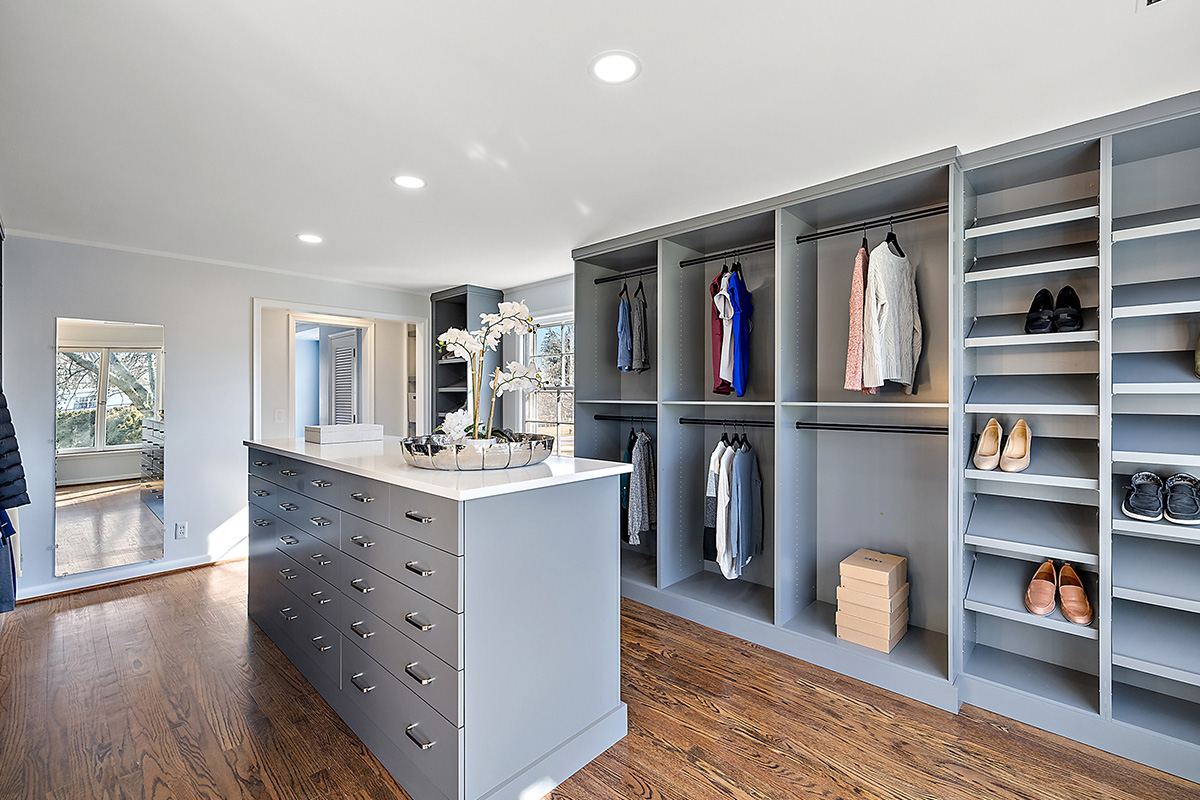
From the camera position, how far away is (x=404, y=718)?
1.81m

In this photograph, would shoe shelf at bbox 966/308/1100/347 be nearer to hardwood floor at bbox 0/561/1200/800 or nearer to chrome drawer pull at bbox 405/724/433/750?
hardwood floor at bbox 0/561/1200/800

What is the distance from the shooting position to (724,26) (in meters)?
1.58

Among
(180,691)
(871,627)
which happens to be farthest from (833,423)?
(180,691)

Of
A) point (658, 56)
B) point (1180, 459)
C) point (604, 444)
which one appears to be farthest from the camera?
point (604, 444)

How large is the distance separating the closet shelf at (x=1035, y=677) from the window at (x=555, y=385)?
10.3 feet

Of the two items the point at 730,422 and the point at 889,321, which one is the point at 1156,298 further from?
the point at 730,422

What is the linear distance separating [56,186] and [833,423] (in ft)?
13.6

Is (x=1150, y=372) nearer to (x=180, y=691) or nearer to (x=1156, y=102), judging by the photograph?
(x=1156, y=102)

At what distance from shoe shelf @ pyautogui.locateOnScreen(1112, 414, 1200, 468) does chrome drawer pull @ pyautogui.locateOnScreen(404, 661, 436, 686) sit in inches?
97.5

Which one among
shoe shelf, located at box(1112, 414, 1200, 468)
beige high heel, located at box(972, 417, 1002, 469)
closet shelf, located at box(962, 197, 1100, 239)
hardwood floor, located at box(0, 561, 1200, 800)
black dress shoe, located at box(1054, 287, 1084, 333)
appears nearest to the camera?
hardwood floor, located at box(0, 561, 1200, 800)

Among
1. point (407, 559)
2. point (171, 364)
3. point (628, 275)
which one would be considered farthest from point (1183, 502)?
point (171, 364)

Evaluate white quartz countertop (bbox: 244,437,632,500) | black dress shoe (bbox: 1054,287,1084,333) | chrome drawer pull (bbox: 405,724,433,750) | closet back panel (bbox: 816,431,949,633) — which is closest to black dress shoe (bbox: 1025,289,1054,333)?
black dress shoe (bbox: 1054,287,1084,333)

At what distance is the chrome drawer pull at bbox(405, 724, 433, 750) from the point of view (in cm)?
169

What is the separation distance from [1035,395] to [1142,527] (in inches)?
23.7
